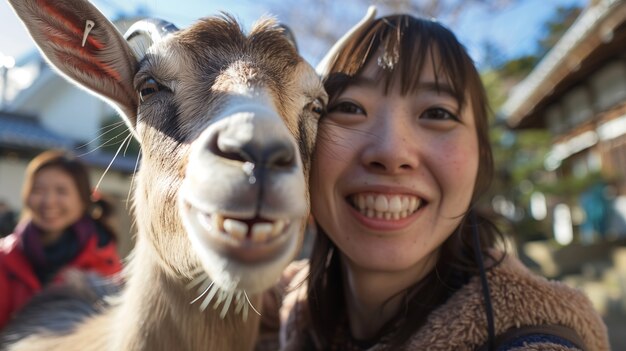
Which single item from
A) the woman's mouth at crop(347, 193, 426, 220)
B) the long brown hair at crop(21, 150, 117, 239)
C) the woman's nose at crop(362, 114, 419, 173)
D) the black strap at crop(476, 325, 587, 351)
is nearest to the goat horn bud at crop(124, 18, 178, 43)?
the woman's nose at crop(362, 114, 419, 173)

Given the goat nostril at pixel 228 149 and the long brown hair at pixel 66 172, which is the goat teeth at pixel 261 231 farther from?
the long brown hair at pixel 66 172

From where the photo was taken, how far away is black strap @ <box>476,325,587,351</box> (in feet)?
5.45

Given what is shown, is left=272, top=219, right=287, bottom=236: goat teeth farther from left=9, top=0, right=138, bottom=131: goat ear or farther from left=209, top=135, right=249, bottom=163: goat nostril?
left=9, top=0, right=138, bottom=131: goat ear

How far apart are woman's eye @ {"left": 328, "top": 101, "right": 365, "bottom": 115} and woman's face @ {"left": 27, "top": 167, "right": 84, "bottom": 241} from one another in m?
3.17

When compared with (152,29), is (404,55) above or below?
below

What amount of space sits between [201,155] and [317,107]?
2.98 feet

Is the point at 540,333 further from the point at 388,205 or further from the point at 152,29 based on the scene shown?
the point at 152,29

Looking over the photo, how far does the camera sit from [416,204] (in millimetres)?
2053

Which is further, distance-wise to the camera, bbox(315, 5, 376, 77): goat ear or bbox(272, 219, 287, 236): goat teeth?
bbox(315, 5, 376, 77): goat ear

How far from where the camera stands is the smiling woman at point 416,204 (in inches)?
71.6

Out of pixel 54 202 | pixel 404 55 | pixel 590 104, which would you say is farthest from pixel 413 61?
pixel 590 104

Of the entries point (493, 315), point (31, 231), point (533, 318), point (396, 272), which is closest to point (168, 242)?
point (396, 272)

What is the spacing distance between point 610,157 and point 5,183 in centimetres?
1437

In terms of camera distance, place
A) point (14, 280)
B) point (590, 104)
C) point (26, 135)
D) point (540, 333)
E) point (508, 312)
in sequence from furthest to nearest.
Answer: point (26, 135), point (590, 104), point (14, 280), point (508, 312), point (540, 333)
